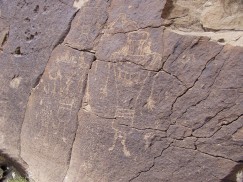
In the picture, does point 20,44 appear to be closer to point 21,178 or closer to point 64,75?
point 64,75

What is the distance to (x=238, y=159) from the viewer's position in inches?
76.3

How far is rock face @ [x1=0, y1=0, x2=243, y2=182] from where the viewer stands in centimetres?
202

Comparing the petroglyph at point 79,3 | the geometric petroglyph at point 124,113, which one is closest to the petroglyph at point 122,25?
the petroglyph at point 79,3

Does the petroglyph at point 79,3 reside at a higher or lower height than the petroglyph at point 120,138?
higher

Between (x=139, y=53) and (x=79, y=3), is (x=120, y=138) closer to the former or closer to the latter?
(x=139, y=53)

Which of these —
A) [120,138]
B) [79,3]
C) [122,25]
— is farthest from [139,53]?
[79,3]

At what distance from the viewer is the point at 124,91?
2326 mm

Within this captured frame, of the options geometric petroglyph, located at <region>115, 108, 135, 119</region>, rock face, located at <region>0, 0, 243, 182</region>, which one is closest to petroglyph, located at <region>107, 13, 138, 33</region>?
rock face, located at <region>0, 0, 243, 182</region>

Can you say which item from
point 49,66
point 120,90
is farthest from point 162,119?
point 49,66

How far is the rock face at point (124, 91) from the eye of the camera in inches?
79.6

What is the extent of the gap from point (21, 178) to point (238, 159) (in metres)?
1.76

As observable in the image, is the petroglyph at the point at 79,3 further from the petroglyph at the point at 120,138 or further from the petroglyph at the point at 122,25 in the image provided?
the petroglyph at the point at 120,138

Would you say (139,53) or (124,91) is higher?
(139,53)

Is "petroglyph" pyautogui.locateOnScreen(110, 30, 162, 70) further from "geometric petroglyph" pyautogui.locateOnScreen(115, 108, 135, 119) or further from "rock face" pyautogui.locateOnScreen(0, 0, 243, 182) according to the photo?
"geometric petroglyph" pyautogui.locateOnScreen(115, 108, 135, 119)
